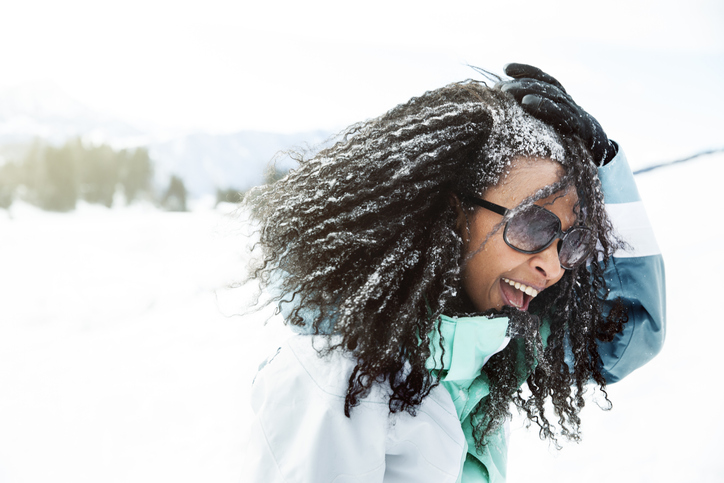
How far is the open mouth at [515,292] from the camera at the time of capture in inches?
61.3

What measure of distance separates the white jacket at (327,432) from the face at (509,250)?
0.50 meters

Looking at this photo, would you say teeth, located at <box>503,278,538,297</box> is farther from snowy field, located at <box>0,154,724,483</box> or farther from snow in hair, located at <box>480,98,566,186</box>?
snowy field, located at <box>0,154,724,483</box>

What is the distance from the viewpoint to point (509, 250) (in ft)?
4.73

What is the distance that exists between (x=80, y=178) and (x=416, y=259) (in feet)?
85.6

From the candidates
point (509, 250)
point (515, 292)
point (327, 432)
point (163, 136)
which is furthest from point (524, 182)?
point (163, 136)

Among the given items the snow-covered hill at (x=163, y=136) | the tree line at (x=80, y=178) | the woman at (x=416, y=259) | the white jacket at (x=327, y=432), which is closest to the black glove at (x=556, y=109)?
the woman at (x=416, y=259)

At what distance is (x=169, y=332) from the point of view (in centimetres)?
397

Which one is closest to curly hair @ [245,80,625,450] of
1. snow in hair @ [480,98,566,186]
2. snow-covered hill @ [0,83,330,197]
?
snow in hair @ [480,98,566,186]

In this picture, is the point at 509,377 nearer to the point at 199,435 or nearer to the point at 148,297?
the point at 199,435

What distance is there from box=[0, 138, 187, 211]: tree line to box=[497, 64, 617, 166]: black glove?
2311cm

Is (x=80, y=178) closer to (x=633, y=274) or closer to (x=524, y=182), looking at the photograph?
(x=524, y=182)

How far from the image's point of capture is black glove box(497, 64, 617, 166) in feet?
4.75

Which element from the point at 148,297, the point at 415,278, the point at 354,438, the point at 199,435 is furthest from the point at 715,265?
the point at 148,297

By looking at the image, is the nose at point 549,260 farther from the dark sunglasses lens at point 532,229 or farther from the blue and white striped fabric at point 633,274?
the blue and white striped fabric at point 633,274
